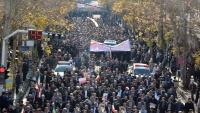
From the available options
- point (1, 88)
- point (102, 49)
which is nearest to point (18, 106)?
point (1, 88)

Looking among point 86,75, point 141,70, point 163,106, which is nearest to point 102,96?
point 163,106

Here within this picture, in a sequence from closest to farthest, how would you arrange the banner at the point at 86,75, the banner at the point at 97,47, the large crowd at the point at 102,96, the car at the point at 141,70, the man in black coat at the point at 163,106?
1. the large crowd at the point at 102,96
2. the man in black coat at the point at 163,106
3. the banner at the point at 86,75
4. the car at the point at 141,70
5. the banner at the point at 97,47

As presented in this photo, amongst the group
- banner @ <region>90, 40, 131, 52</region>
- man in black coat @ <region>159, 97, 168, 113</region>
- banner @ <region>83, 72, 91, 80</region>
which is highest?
banner @ <region>90, 40, 131, 52</region>

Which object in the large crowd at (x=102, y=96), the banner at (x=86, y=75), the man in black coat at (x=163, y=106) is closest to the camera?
the large crowd at (x=102, y=96)

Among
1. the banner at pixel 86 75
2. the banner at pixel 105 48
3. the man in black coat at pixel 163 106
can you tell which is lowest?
the man in black coat at pixel 163 106

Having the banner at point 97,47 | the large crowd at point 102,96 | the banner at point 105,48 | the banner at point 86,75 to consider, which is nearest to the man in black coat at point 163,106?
the large crowd at point 102,96

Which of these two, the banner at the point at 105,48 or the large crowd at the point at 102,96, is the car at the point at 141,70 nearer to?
the large crowd at the point at 102,96

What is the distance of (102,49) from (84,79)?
10.8m

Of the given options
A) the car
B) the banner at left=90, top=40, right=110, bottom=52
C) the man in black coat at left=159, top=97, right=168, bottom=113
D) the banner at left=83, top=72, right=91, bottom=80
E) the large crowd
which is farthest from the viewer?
the banner at left=90, top=40, right=110, bottom=52

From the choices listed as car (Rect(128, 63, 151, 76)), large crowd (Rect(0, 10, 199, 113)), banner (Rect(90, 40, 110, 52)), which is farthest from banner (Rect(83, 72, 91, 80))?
banner (Rect(90, 40, 110, 52))

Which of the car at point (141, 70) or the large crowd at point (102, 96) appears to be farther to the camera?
the car at point (141, 70)

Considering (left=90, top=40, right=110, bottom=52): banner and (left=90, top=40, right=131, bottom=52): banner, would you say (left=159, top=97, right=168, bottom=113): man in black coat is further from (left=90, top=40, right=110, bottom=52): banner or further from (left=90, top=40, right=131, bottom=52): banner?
(left=90, top=40, right=110, bottom=52): banner

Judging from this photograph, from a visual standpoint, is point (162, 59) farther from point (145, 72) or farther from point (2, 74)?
point (2, 74)

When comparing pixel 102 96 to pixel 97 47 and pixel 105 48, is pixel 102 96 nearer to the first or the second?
pixel 97 47
